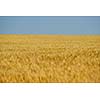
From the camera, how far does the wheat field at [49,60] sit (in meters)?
2.23

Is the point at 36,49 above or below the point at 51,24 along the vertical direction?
below

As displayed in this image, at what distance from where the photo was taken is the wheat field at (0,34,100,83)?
87.8 inches

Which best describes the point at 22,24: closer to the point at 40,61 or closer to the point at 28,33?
the point at 28,33

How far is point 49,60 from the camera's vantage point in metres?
2.30

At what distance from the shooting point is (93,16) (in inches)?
90.4

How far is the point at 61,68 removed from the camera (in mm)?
2268
